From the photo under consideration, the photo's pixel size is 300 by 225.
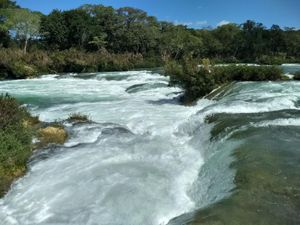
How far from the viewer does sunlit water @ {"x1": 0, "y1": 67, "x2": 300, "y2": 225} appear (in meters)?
8.60

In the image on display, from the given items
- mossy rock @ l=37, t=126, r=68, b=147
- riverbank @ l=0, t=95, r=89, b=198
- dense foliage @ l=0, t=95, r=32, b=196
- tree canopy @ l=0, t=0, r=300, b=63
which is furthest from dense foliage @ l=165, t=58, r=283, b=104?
tree canopy @ l=0, t=0, r=300, b=63

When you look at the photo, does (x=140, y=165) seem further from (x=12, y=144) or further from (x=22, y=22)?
(x=22, y=22)

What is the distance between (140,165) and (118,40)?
205ft

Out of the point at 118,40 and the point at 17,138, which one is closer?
the point at 17,138

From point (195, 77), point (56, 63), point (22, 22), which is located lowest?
point (56, 63)

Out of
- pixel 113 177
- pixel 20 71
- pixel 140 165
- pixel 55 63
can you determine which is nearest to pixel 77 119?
pixel 140 165

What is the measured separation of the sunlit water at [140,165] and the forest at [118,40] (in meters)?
35.7

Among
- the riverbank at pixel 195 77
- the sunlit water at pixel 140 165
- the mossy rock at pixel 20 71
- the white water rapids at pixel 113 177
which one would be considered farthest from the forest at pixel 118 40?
the white water rapids at pixel 113 177

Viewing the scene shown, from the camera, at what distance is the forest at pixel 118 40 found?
55494 millimetres

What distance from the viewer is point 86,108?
2077cm

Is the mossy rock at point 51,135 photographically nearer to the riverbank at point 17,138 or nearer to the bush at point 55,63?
the riverbank at point 17,138

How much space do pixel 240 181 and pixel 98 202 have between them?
2.99 meters

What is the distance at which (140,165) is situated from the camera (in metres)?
11.3

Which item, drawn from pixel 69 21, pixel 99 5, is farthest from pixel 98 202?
pixel 99 5
